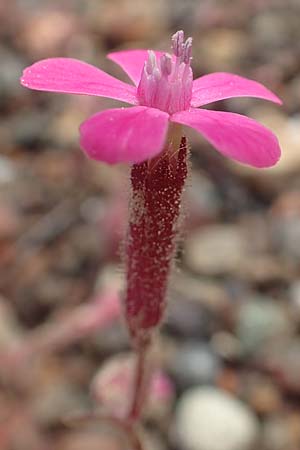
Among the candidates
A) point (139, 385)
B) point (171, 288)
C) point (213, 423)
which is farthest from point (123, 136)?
point (213, 423)

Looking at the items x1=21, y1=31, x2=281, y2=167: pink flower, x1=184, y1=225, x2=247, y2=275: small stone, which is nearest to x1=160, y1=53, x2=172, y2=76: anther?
x1=21, y1=31, x2=281, y2=167: pink flower

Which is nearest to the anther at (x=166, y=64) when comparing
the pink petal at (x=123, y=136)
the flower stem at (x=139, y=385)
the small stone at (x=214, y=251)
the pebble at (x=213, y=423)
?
the pink petal at (x=123, y=136)

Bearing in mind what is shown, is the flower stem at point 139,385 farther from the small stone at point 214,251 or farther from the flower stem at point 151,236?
the small stone at point 214,251

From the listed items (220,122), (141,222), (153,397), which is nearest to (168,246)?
(141,222)

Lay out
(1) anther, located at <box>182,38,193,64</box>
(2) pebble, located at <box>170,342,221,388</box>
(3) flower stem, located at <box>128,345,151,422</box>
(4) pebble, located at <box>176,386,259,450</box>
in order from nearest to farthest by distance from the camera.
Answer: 1. (1) anther, located at <box>182,38,193,64</box>
2. (3) flower stem, located at <box>128,345,151,422</box>
3. (4) pebble, located at <box>176,386,259,450</box>
4. (2) pebble, located at <box>170,342,221,388</box>

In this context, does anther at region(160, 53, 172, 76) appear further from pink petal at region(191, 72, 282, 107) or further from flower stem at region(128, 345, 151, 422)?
flower stem at region(128, 345, 151, 422)

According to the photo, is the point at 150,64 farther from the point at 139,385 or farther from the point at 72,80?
the point at 139,385
